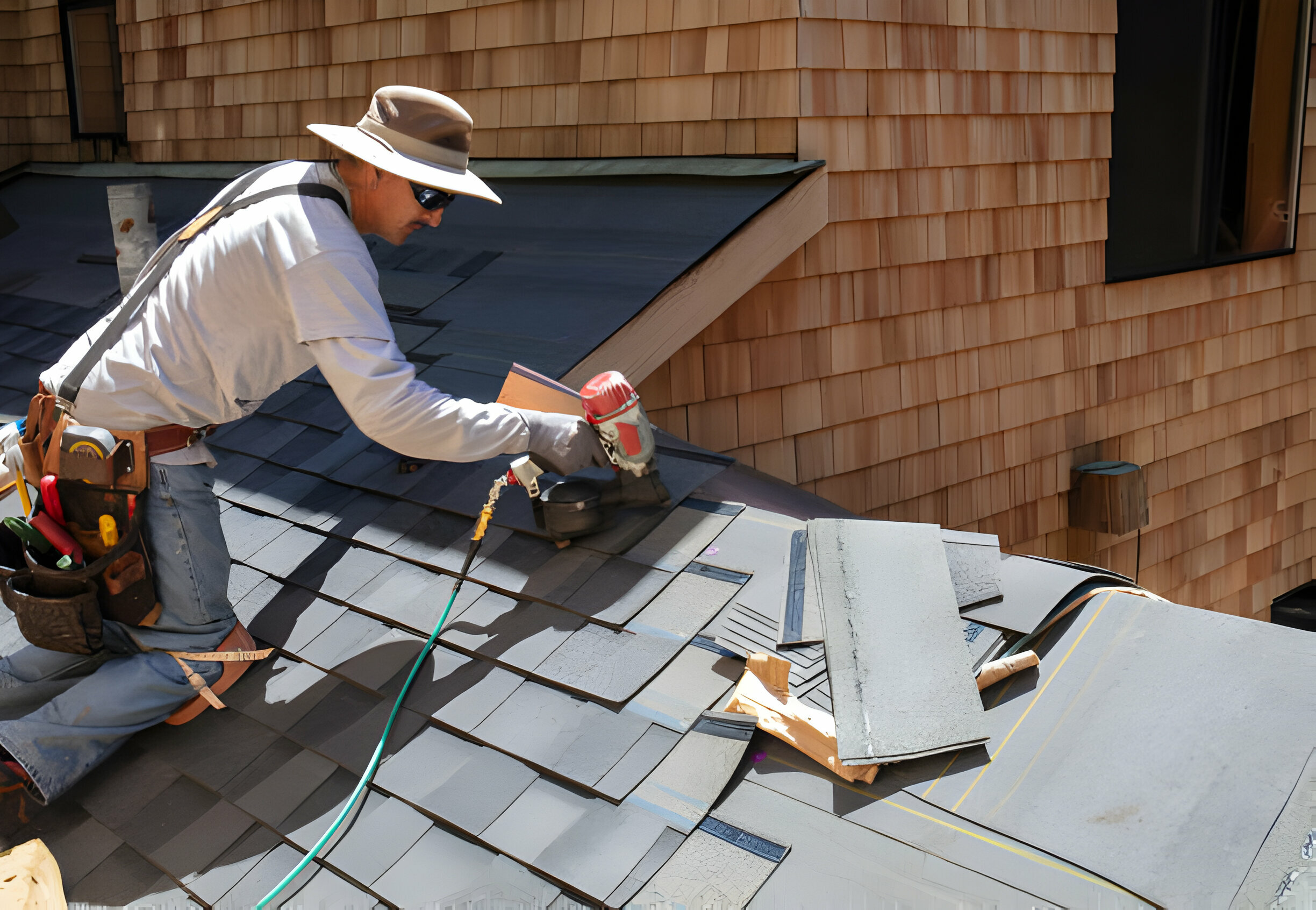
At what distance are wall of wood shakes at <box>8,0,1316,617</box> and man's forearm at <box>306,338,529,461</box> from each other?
1.83 meters

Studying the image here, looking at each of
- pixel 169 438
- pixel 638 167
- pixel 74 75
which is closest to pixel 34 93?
pixel 74 75

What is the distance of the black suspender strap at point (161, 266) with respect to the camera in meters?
2.65

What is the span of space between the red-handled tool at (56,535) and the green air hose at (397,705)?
91cm

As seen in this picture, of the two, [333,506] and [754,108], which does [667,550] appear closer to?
[333,506]

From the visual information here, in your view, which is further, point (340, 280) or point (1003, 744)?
point (340, 280)

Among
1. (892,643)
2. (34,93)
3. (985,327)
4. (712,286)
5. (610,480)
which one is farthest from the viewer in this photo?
(34,93)

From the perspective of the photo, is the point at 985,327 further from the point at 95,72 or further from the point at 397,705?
the point at 95,72

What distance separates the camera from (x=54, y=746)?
255cm

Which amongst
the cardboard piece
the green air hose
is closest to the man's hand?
the green air hose

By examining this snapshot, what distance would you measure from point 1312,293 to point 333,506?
7.08 metres

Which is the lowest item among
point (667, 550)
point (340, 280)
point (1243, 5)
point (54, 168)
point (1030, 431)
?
point (1030, 431)

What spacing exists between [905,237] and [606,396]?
2.71 meters

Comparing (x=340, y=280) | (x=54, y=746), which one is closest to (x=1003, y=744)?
(x=340, y=280)

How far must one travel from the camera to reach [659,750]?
85.0 inches
